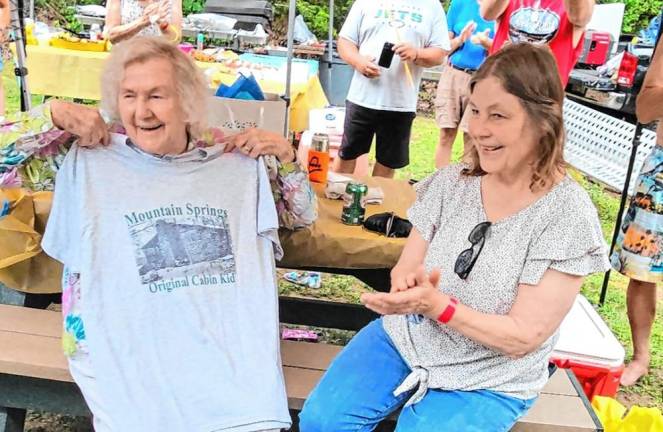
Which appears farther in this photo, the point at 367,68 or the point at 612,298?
the point at 612,298

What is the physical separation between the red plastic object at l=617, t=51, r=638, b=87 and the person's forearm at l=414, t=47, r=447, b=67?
1.30 metres

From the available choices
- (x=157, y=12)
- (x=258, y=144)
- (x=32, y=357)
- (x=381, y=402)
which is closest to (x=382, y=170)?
(x=157, y=12)

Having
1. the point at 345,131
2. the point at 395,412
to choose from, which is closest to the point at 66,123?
the point at 395,412

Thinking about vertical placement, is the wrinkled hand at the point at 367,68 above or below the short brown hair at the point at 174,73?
below

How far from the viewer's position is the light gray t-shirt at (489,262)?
1.59 metres

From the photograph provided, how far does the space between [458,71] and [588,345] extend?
2600 mm

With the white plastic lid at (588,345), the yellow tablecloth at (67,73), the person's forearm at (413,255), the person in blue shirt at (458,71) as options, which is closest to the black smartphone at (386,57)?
the person in blue shirt at (458,71)

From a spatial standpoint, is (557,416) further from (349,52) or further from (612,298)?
(349,52)

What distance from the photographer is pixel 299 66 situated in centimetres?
496

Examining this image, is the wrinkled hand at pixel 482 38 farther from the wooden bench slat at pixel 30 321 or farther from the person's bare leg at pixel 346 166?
the wooden bench slat at pixel 30 321

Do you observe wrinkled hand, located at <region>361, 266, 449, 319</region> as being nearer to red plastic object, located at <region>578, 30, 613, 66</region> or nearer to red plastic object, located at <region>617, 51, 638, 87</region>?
red plastic object, located at <region>617, 51, 638, 87</region>

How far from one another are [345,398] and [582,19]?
199cm

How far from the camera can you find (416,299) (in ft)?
4.99

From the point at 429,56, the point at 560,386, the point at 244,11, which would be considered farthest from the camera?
the point at 244,11
